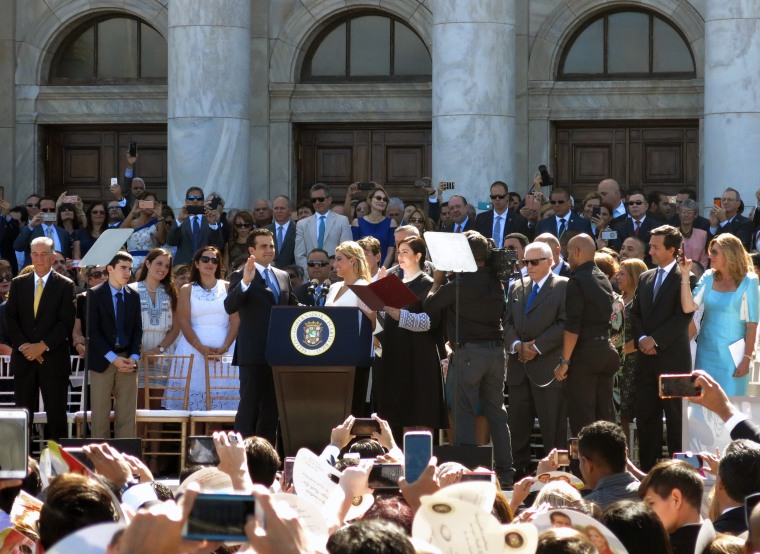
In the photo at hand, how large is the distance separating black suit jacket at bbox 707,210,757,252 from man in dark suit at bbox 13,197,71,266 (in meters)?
6.82

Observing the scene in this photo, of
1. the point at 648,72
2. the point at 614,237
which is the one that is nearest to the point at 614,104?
the point at 648,72

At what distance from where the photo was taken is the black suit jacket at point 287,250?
605 inches

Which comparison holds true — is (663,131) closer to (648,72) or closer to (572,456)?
(648,72)

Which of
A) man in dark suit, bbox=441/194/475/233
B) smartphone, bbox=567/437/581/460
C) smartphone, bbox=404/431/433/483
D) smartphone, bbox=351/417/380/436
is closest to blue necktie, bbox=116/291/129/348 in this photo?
man in dark suit, bbox=441/194/475/233

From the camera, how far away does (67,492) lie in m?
4.09

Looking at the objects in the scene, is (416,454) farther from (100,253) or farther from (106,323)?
(106,323)

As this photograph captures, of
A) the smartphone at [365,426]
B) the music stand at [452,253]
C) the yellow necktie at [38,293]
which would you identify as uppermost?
the music stand at [452,253]

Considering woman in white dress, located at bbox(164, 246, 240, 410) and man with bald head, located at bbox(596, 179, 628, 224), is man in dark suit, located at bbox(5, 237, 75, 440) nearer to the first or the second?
woman in white dress, located at bbox(164, 246, 240, 410)

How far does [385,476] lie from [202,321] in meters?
8.10

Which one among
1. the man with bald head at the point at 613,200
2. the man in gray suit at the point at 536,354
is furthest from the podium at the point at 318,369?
the man with bald head at the point at 613,200

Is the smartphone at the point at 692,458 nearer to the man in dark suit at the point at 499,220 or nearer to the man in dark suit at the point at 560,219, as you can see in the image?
the man in dark suit at the point at 560,219

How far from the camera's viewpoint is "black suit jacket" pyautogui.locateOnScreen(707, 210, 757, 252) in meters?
14.6

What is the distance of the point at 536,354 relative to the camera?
37.9 feet

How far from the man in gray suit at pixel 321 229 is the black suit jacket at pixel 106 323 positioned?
2723mm
